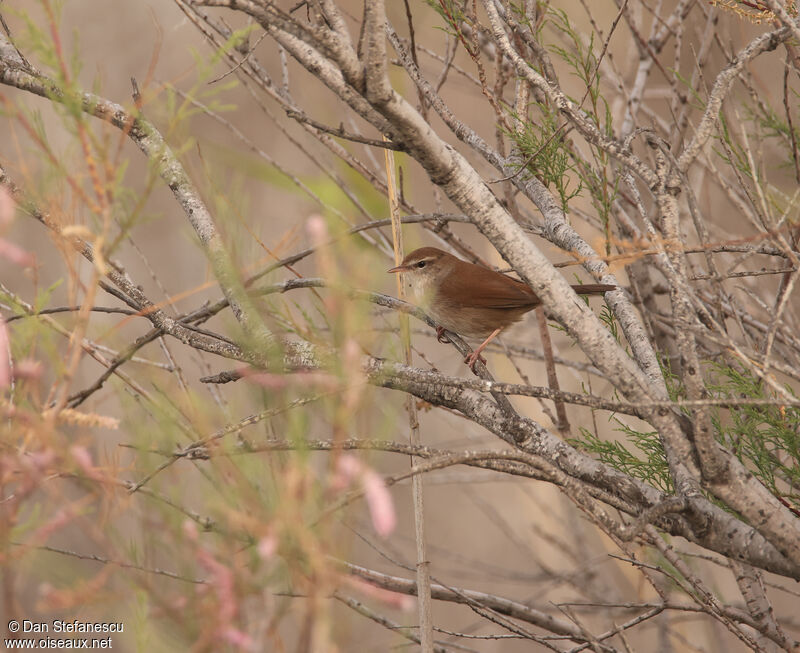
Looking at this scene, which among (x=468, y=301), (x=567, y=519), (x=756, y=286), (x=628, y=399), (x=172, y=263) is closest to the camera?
(x=628, y=399)

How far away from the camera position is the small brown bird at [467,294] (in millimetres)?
3709

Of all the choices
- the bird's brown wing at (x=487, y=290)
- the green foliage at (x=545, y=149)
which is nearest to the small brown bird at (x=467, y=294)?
the bird's brown wing at (x=487, y=290)

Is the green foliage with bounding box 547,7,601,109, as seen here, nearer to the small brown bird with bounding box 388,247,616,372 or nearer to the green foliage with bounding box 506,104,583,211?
the green foliage with bounding box 506,104,583,211

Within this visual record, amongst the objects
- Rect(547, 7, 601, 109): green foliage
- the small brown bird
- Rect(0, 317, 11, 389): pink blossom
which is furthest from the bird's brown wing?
Rect(0, 317, 11, 389): pink blossom

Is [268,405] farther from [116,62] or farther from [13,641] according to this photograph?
[116,62]

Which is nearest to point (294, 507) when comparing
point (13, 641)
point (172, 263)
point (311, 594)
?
point (311, 594)

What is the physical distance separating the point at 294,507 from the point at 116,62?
5.61 metres

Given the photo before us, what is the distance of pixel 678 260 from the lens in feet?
5.02

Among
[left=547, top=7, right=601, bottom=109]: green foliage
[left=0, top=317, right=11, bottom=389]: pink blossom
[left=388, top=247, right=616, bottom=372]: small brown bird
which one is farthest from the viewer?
[left=388, top=247, right=616, bottom=372]: small brown bird

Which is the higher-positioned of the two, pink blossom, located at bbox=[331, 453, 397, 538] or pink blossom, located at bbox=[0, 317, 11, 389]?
pink blossom, located at bbox=[0, 317, 11, 389]

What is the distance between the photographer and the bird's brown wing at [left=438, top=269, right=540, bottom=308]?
3805 millimetres

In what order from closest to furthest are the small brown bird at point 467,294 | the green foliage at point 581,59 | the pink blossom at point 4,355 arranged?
the pink blossom at point 4,355
the green foliage at point 581,59
the small brown bird at point 467,294

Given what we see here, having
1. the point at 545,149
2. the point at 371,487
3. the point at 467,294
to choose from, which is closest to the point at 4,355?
the point at 371,487

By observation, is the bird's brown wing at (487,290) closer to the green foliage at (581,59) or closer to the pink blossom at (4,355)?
the green foliage at (581,59)
